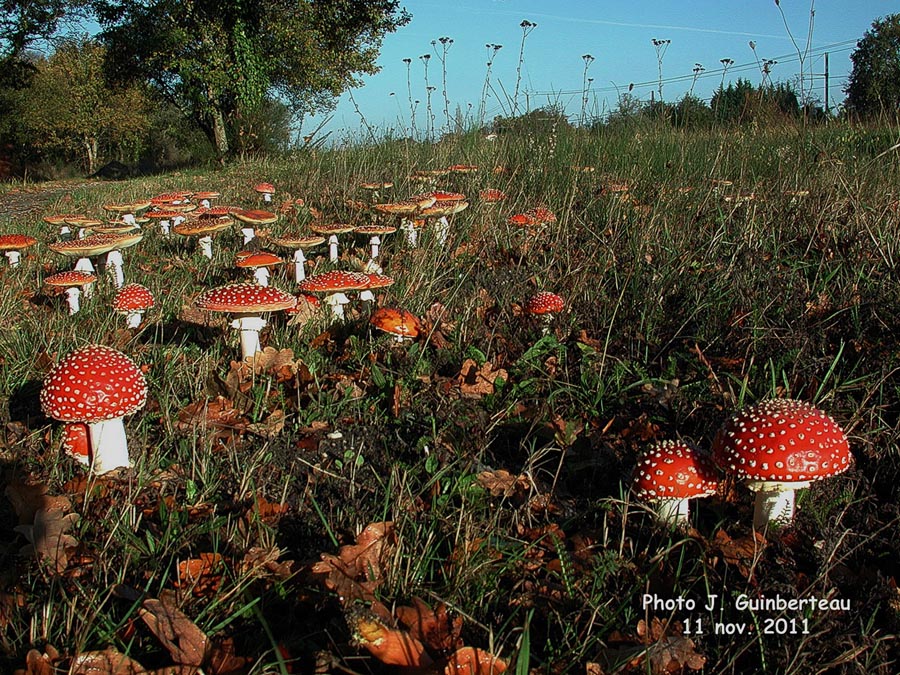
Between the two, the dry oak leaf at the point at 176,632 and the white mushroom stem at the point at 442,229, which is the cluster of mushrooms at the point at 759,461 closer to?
the dry oak leaf at the point at 176,632

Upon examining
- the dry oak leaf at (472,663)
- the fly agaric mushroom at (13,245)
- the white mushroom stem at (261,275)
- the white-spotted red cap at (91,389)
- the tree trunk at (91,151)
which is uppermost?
the tree trunk at (91,151)

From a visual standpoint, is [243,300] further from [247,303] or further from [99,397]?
[99,397]

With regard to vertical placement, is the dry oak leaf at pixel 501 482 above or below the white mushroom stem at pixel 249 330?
below

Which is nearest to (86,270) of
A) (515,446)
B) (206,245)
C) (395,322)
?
(206,245)

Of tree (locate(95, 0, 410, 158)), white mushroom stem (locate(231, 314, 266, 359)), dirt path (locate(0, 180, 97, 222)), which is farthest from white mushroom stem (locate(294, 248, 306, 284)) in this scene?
tree (locate(95, 0, 410, 158))

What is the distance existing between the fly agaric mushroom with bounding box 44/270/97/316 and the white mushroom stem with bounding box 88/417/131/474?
2.21 metres

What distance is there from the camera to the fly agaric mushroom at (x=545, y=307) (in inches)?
156

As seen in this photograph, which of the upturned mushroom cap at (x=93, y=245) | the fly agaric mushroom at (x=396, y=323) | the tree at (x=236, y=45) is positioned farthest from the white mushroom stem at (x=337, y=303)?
the tree at (x=236, y=45)

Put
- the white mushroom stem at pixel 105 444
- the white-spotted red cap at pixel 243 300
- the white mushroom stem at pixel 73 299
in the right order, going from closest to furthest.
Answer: the white mushroom stem at pixel 105 444
the white-spotted red cap at pixel 243 300
the white mushroom stem at pixel 73 299

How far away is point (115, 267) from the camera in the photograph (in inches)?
213

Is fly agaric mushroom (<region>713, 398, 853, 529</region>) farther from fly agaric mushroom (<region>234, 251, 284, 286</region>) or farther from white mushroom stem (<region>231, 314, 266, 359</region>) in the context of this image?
fly agaric mushroom (<region>234, 251, 284, 286</region>)

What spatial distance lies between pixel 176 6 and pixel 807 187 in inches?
895

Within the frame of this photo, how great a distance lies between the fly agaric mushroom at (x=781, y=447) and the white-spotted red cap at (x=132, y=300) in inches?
146

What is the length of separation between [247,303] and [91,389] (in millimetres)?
1014
